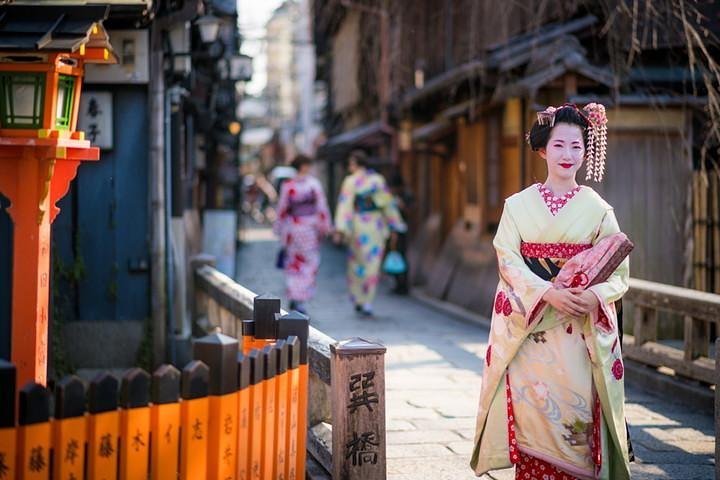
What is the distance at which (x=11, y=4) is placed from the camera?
7.07 meters

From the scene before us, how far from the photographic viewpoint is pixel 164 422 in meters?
4.33

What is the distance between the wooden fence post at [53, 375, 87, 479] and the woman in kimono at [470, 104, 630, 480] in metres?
2.21

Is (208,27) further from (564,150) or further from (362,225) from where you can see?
(564,150)

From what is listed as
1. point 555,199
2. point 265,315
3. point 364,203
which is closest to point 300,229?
point 364,203

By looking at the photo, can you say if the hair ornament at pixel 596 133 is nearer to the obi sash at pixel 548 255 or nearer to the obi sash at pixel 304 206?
the obi sash at pixel 548 255

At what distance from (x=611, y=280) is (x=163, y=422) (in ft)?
7.77

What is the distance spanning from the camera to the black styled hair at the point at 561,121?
214 inches

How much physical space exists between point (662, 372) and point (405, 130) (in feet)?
43.7

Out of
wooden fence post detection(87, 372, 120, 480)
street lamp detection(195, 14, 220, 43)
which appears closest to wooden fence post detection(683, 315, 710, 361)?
wooden fence post detection(87, 372, 120, 480)

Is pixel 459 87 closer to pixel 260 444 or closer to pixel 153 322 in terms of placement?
pixel 153 322

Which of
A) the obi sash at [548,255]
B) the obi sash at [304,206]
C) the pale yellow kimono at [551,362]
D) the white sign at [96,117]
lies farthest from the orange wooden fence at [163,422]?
the obi sash at [304,206]

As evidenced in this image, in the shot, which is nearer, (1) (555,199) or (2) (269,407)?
(2) (269,407)

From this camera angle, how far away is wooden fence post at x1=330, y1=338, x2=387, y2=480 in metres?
5.46

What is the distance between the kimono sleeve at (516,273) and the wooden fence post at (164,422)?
1.87 metres
